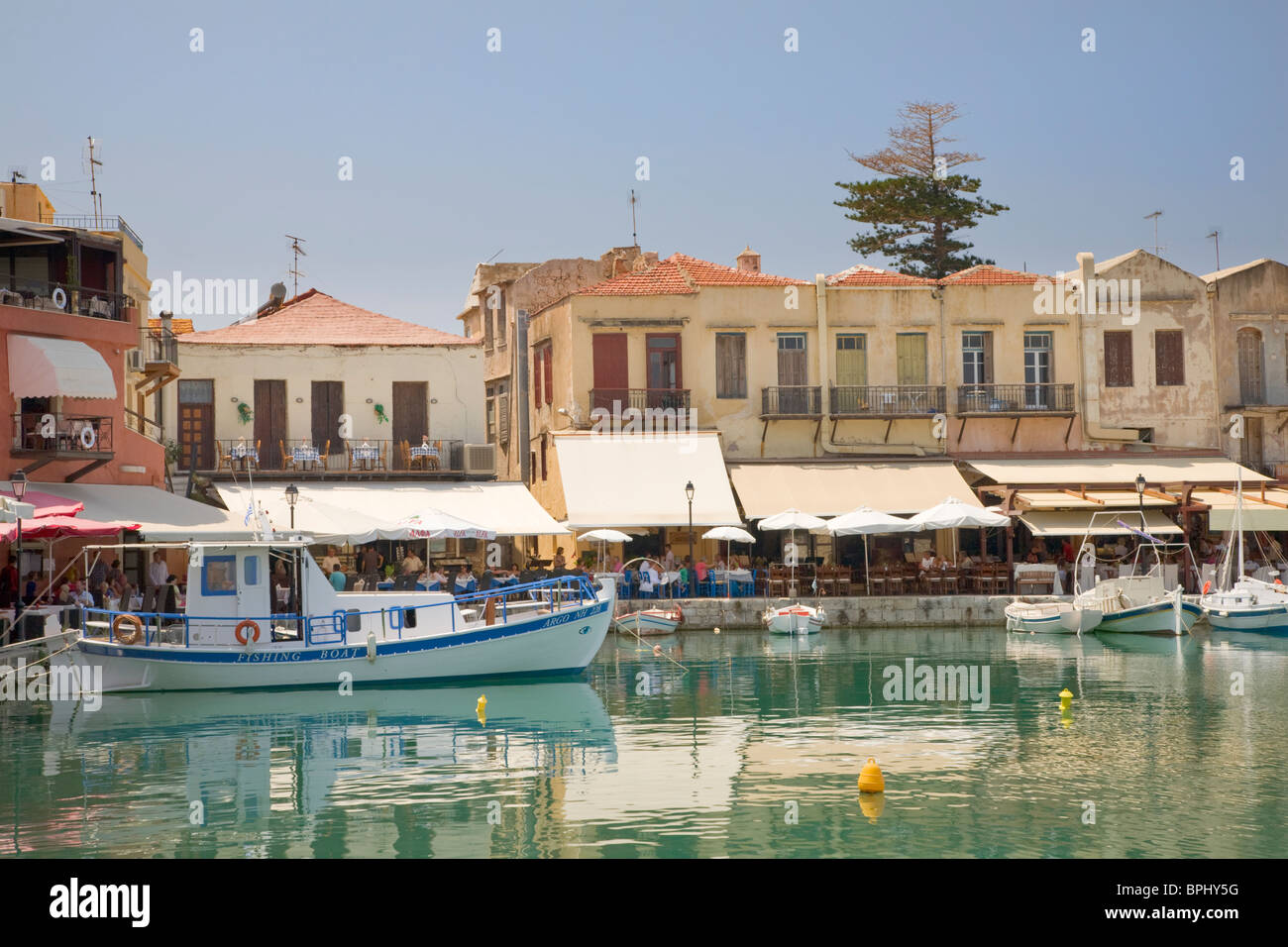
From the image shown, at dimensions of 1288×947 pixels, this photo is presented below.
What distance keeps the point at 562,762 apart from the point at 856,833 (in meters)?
4.93

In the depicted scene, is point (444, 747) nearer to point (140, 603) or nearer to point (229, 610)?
point (229, 610)

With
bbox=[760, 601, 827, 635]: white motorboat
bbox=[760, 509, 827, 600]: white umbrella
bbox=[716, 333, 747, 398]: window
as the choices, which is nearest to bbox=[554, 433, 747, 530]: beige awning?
bbox=[760, 509, 827, 600]: white umbrella

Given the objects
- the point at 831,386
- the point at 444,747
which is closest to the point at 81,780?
the point at 444,747

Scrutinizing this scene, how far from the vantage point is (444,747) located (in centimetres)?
1778

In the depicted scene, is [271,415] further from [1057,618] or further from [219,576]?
[1057,618]

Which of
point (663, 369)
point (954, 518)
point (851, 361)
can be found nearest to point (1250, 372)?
point (851, 361)

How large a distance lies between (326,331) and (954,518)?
61.2 ft

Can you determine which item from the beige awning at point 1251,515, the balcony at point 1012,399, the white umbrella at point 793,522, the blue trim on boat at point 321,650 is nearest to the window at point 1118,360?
the balcony at point 1012,399

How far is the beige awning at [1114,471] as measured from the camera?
119 ft

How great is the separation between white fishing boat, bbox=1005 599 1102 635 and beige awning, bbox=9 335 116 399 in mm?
20161

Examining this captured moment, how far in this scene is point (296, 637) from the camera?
75.3ft

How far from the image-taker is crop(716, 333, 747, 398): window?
3847cm

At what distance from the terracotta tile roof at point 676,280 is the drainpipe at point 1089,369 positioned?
26.1ft

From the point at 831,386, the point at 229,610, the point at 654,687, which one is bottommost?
the point at 654,687
